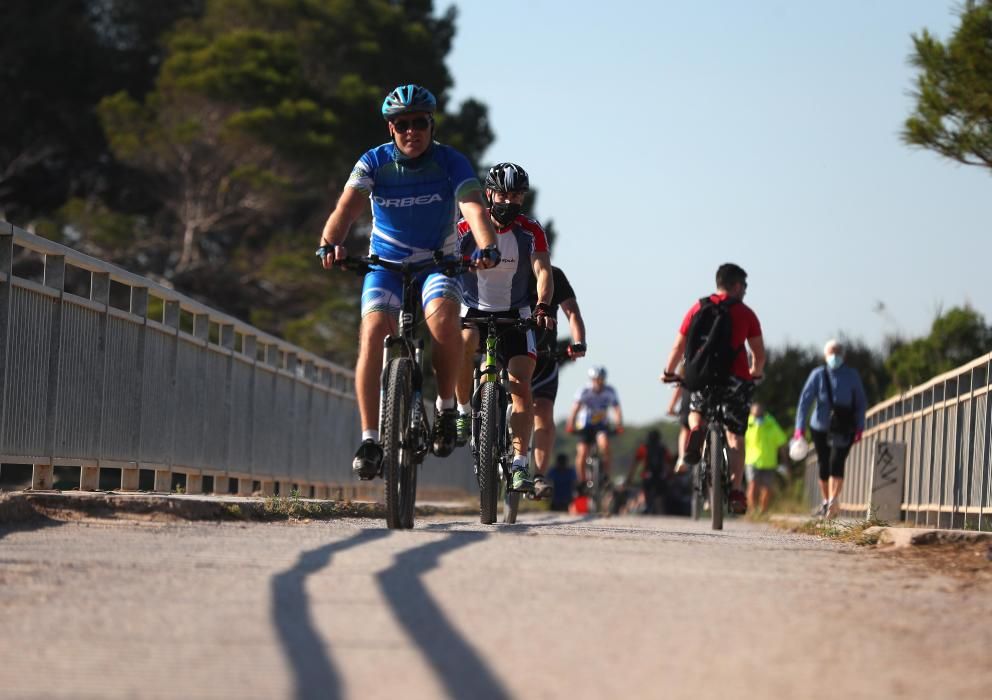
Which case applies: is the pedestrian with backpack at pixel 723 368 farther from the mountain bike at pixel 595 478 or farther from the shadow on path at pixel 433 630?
the mountain bike at pixel 595 478

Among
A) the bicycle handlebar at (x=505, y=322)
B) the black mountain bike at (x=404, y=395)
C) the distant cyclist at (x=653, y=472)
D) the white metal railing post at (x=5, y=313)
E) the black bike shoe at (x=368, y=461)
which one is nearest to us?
the black bike shoe at (x=368, y=461)

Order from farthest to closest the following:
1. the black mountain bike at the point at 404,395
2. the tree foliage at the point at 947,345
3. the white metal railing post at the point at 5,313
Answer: the tree foliage at the point at 947,345, the white metal railing post at the point at 5,313, the black mountain bike at the point at 404,395

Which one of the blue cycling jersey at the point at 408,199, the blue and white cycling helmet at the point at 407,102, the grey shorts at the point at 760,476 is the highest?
the blue and white cycling helmet at the point at 407,102

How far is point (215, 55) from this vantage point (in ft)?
138

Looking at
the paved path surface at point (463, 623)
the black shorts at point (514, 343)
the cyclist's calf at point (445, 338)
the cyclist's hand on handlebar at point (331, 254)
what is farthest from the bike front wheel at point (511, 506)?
the paved path surface at point (463, 623)

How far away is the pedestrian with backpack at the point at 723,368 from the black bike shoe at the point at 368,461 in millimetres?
4449

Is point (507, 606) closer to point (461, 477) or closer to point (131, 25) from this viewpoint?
point (461, 477)

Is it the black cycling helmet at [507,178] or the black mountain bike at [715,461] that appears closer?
the black cycling helmet at [507,178]

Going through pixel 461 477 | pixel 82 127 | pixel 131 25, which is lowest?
pixel 461 477

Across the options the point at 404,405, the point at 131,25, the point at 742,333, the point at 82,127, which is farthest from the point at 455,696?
the point at 131,25

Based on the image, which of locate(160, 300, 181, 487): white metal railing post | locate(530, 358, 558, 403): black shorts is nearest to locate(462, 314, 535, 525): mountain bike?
locate(530, 358, 558, 403): black shorts

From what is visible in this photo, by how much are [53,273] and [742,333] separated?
14.9 feet

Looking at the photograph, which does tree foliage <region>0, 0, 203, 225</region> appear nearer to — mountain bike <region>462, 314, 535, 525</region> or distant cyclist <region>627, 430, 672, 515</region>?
distant cyclist <region>627, 430, 672, 515</region>

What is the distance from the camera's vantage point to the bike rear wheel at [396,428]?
335 inches
